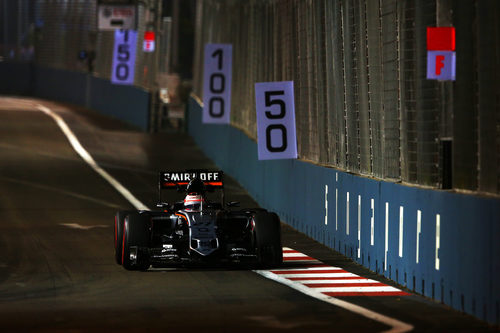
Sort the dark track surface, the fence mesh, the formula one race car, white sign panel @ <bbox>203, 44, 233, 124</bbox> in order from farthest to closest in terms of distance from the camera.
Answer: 1. the fence mesh
2. white sign panel @ <bbox>203, 44, 233, 124</bbox>
3. the formula one race car
4. the dark track surface

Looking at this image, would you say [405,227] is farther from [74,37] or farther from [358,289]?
[74,37]

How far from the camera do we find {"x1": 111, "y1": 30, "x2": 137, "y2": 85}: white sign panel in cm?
5081

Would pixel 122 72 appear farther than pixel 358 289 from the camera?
Yes

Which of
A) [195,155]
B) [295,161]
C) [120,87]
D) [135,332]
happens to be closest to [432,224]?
[135,332]

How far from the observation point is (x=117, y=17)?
53.7 meters

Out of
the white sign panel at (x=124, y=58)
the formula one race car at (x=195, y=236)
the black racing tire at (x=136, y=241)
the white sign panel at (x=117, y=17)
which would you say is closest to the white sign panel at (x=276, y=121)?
the formula one race car at (x=195, y=236)

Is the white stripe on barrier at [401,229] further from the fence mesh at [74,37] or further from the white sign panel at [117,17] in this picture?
the fence mesh at [74,37]

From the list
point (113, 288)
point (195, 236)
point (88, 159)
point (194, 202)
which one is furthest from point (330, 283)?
point (88, 159)

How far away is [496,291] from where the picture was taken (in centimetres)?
1265

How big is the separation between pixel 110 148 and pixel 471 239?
96.6 feet

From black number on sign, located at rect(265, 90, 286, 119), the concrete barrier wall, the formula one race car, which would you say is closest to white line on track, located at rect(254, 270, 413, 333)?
the formula one race car

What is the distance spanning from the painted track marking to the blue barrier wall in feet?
1.26

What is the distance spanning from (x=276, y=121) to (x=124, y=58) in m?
29.7

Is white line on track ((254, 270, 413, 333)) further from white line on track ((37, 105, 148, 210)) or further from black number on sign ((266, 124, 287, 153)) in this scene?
white line on track ((37, 105, 148, 210))
